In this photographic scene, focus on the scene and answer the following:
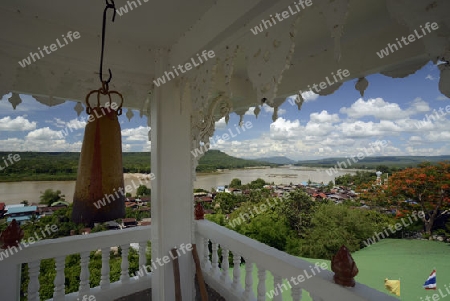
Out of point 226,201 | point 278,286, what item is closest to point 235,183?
point 226,201

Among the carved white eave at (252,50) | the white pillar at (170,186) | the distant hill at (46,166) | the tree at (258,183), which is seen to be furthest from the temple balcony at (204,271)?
the tree at (258,183)

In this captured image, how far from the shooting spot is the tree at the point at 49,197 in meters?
2.24

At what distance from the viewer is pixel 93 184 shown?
74 cm

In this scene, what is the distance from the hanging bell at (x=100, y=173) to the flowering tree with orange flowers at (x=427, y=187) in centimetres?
471

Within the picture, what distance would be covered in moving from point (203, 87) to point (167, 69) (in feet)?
1.78

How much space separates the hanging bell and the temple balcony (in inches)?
44.8

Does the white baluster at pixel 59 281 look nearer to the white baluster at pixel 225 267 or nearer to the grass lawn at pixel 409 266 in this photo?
the white baluster at pixel 225 267

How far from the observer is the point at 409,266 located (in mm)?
4039

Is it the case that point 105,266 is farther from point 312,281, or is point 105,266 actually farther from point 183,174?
point 312,281

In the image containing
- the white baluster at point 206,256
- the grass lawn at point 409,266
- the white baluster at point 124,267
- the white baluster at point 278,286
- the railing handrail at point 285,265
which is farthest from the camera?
the grass lawn at point 409,266

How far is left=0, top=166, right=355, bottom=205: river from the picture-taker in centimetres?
211

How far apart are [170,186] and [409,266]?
189 inches

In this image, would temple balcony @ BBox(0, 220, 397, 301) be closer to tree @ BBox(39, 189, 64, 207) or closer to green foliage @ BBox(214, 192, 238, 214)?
tree @ BBox(39, 189, 64, 207)

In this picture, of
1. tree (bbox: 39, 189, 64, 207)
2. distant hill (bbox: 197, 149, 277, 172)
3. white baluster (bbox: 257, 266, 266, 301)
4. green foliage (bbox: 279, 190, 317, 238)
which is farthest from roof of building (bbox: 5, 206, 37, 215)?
green foliage (bbox: 279, 190, 317, 238)
